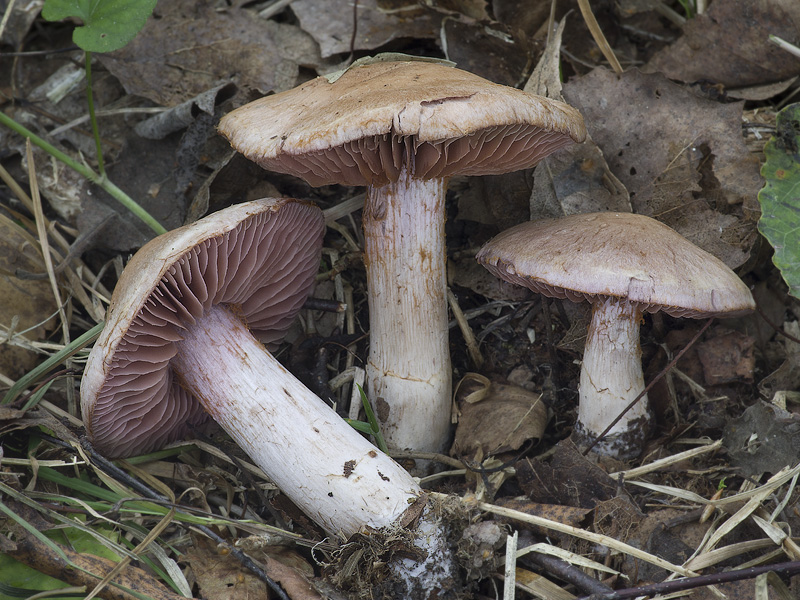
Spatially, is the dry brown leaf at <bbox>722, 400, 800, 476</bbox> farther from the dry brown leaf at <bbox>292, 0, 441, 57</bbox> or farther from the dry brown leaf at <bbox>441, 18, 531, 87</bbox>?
the dry brown leaf at <bbox>292, 0, 441, 57</bbox>

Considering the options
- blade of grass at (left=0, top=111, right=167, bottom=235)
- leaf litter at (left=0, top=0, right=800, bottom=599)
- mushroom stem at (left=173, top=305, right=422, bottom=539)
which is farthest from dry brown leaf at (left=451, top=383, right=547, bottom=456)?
blade of grass at (left=0, top=111, right=167, bottom=235)

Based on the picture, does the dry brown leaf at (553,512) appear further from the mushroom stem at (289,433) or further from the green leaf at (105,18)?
the green leaf at (105,18)

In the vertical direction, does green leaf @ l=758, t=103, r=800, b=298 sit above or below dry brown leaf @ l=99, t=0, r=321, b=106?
below

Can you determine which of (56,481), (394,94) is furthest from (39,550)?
(394,94)

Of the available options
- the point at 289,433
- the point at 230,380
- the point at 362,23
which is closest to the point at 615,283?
the point at 289,433

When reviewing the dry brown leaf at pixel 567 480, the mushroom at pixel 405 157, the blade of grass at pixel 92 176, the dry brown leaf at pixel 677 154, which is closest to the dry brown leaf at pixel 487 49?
the dry brown leaf at pixel 677 154

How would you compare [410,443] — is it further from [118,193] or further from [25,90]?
[25,90]

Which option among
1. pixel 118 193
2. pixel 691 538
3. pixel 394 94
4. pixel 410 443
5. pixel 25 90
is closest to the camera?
pixel 394 94
